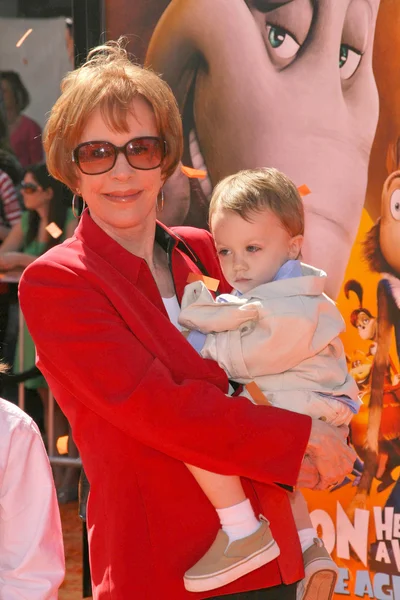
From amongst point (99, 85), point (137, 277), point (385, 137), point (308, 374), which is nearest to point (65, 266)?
point (137, 277)

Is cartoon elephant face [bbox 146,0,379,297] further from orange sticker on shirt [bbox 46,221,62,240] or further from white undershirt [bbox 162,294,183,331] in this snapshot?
orange sticker on shirt [bbox 46,221,62,240]

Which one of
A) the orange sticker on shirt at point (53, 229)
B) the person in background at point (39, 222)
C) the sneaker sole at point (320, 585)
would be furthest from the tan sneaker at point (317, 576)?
the orange sticker on shirt at point (53, 229)

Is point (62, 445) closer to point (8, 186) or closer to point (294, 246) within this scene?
point (8, 186)

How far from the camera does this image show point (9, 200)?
5457mm

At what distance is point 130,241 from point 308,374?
56 centimetres

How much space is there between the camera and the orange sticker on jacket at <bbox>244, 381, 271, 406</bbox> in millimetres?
2113

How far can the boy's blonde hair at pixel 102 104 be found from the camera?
218 cm

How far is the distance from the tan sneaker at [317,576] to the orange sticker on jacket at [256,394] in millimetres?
417

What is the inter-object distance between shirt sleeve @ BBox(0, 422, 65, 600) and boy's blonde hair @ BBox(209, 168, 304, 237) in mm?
714

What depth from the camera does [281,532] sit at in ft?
7.04

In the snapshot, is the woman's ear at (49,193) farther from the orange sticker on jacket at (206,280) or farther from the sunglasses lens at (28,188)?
the orange sticker on jacket at (206,280)

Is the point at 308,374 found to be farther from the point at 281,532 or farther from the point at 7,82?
the point at 7,82

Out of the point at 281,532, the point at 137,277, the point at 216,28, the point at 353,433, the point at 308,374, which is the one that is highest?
the point at 216,28

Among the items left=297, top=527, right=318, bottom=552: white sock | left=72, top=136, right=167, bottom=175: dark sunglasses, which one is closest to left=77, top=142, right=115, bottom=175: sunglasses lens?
left=72, top=136, right=167, bottom=175: dark sunglasses
